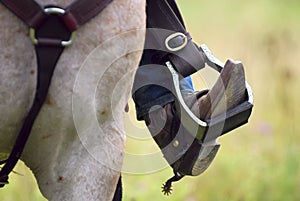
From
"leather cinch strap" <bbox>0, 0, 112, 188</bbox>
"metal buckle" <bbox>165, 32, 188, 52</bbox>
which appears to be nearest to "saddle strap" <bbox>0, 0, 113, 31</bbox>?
"leather cinch strap" <bbox>0, 0, 112, 188</bbox>

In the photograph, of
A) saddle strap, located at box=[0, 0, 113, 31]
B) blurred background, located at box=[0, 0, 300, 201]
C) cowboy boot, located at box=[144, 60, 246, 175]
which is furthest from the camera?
blurred background, located at box=[0, 0, 300, 201]

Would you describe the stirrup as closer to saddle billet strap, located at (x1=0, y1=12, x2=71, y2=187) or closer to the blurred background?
the blurred background

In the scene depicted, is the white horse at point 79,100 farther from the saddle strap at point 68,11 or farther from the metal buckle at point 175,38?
the metal buckle at point 175,38

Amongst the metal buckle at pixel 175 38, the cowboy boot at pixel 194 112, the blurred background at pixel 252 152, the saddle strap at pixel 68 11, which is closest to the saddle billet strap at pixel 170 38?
the metal buckle at pixel 175 38

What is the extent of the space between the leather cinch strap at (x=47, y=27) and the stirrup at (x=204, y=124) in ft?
1.80

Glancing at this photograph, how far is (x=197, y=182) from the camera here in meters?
4.46

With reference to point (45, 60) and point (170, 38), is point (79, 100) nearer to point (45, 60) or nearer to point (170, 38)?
point (45, 60)

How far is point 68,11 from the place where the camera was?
6.00 feet

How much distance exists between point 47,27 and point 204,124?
2.24ft

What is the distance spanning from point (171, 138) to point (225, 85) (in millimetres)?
323

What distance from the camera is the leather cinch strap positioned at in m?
1.80

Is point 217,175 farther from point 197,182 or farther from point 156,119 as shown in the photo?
point 156,119

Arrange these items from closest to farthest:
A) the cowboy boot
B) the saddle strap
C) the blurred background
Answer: the saddle strap
the cowboy boot
the blurred background

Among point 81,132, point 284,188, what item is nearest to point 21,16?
point 81,132
